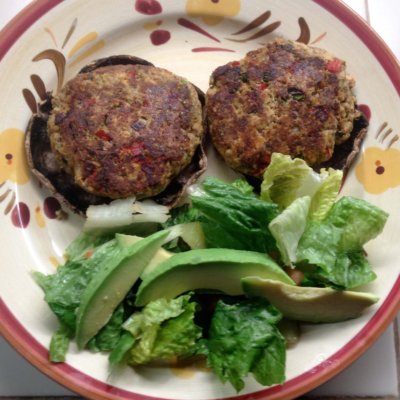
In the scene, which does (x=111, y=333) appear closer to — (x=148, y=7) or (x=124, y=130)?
(x=124, y=130)

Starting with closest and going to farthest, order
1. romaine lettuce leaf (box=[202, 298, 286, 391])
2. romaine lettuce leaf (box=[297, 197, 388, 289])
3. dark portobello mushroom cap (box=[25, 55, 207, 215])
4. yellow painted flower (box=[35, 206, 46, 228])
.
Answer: romaine lettuce leaf (box=[202, 298, 286, 391])
romaine lettuce leaf (box=[297, 197, 388, 289])
dark portobello mushroom cap (box=[25, 55, 207, 215])
yellow painted flower (box=[35, 206, 46, 228])

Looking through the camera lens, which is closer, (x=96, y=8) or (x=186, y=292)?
(x=186, y=292)

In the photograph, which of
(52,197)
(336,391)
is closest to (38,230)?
(52,197)

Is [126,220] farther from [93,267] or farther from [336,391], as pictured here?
[336,391]

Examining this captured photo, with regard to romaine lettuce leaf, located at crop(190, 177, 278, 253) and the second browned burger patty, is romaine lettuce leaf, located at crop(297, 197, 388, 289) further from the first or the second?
the second browned burger patty

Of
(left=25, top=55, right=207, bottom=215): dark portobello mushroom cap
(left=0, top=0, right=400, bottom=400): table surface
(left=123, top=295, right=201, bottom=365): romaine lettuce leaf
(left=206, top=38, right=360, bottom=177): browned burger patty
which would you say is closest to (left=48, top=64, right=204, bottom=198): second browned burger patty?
(left=25, top=55, right=207, bottom=215): dark portobello mushroom cap

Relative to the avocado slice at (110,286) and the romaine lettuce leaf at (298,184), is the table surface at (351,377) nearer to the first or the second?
the avocado slice at (110,286)
